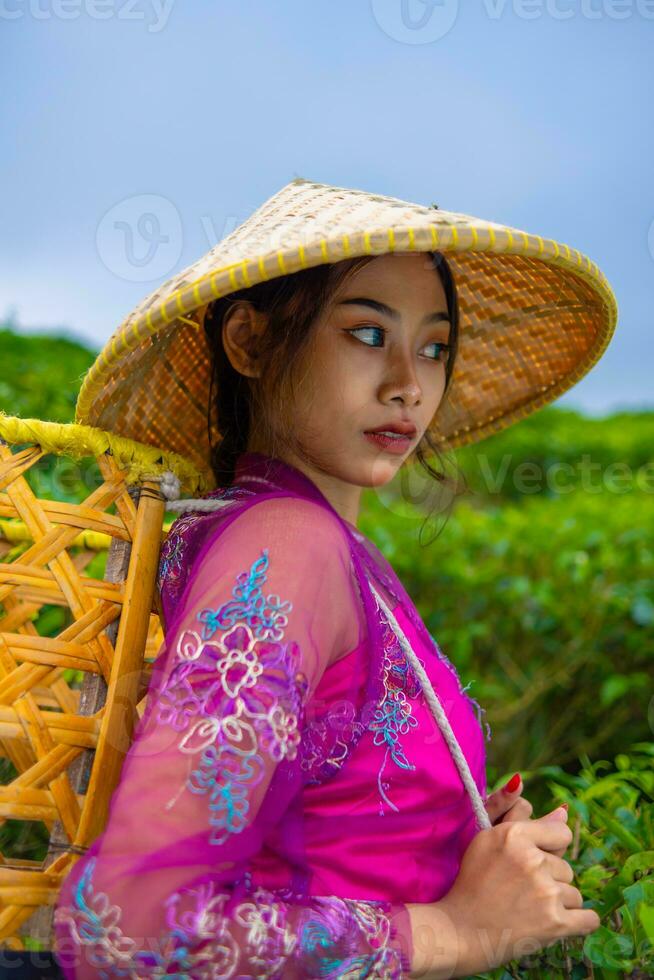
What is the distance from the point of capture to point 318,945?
939 millimetres

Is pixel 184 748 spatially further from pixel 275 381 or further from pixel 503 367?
pixel 503 367

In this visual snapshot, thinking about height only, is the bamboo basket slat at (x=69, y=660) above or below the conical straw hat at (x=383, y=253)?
below

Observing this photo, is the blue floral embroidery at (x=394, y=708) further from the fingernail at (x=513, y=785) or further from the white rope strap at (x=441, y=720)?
the fingernail at (x=513, y=785)

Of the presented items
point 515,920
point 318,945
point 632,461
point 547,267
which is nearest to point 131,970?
point 318,945

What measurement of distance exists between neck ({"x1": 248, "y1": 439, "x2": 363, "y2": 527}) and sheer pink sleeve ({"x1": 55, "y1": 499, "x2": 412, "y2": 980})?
26 cm

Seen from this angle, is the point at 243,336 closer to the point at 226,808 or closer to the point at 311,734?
the point at 311,734

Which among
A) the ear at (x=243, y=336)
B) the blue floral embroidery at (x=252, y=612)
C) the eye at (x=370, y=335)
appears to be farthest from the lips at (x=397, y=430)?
the blue floral embroidery at (x=252, y=612)

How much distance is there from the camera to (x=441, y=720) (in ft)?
3.79

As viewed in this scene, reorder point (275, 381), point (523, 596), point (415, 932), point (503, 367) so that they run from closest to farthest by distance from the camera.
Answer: point (415, 932) → point (275, 381) → point (503, 367) → point (523, 596)

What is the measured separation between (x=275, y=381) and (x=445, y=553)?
196 centimetres

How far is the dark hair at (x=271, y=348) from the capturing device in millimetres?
1244

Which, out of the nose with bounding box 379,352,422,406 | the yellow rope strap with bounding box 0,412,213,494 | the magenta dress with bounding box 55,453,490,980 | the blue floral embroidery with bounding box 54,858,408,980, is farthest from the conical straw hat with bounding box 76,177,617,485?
the blue floral embroidery with bounding box 54,858,408,980

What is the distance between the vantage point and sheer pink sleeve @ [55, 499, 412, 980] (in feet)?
2.86

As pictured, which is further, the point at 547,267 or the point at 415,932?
the point at 547,267
